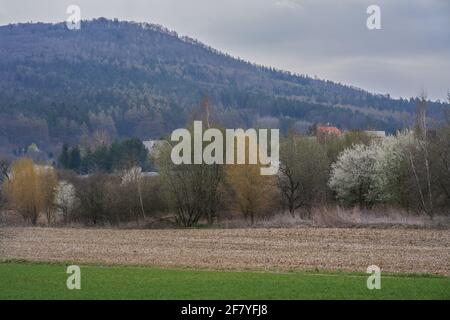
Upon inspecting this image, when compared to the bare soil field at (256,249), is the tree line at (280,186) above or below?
above

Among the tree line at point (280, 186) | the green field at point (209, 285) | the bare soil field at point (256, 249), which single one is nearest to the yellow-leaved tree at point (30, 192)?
the tree line at point (280, 186)

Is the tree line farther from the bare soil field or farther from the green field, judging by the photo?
the green field

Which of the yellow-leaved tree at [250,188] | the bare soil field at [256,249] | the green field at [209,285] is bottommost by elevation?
the bare soil field at [256,249]

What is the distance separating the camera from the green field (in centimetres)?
2125

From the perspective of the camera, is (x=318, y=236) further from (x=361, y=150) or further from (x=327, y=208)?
(x=361, y=150)

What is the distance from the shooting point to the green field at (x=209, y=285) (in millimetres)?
21250

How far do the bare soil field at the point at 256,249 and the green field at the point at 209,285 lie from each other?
10.9 feet

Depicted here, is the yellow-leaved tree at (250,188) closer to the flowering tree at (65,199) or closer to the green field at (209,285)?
the flowering tree at (65,199)

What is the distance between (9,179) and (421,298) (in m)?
66.9

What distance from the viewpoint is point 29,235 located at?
177 feet

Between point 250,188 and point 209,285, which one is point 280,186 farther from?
point 209,285

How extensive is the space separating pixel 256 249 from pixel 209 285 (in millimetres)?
15667

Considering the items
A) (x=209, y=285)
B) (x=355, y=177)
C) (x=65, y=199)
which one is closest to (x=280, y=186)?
(x=355, y=177)
